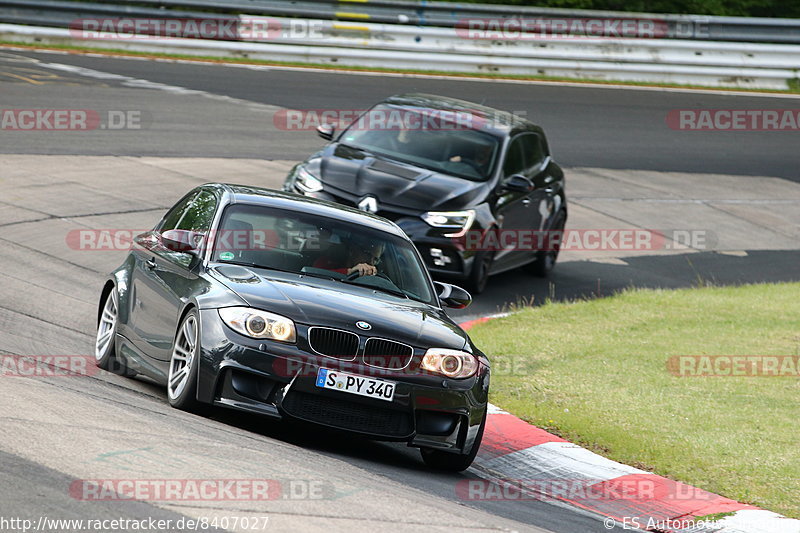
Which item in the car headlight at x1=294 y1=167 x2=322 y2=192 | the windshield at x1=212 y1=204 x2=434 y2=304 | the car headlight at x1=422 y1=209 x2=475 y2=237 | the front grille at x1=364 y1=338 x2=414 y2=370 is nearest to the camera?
the front grille at x1=364 y1=338 x2=414 y2=370

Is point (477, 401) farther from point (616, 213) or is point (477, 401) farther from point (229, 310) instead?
point (616, 213)

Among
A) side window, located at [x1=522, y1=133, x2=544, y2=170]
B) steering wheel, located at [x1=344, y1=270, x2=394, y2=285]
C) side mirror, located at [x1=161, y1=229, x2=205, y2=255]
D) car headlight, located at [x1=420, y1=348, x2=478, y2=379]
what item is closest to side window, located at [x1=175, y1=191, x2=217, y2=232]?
side mirror, located at [x1=161, y1=229, x2=205, y2=255]

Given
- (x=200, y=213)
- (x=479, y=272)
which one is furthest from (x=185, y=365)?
(x=479, y=272)

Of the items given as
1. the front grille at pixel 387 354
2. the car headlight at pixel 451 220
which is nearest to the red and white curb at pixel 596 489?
the front grille at pixel 387 354

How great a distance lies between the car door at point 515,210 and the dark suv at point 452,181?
0.01m

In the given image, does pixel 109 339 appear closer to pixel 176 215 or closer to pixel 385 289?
pixel 176 215

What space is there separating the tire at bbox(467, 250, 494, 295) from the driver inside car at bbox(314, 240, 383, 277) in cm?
485

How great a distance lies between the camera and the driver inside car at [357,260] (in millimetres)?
8445

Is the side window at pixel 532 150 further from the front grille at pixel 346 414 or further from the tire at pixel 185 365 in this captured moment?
the front grille at pixel 346 414

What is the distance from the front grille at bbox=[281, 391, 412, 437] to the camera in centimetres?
722

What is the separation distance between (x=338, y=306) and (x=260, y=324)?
537 millimetres

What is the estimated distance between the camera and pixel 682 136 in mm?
25969

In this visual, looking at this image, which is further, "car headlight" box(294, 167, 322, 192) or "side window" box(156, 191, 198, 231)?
"car headlight" box(294, 167, 322, 192)

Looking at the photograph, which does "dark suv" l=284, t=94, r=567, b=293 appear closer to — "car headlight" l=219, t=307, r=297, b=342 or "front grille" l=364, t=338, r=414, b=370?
"front grille" l=364, t=338, r=414, b=370
